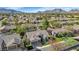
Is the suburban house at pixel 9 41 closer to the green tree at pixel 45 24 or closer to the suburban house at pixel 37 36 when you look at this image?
the suburban house at pixel 37 36

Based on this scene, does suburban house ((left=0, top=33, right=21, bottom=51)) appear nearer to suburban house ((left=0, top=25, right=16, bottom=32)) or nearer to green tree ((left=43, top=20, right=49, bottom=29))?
suburban house ((left=0, top=25, right=16, bottom=32))

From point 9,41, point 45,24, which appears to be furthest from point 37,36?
point 9,41

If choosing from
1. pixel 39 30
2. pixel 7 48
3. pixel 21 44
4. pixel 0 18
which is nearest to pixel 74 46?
pixel 39 30

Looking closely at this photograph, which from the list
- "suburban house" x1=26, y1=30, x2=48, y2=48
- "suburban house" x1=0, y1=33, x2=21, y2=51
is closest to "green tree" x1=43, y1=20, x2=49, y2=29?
"suburban house" x1=26, y1=30, x2=48, y2=48

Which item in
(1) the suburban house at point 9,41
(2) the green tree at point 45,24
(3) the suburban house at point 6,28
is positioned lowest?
(1) the suburban house at point 9,41

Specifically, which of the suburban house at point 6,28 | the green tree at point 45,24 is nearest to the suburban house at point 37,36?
the green tree at point 45,24
